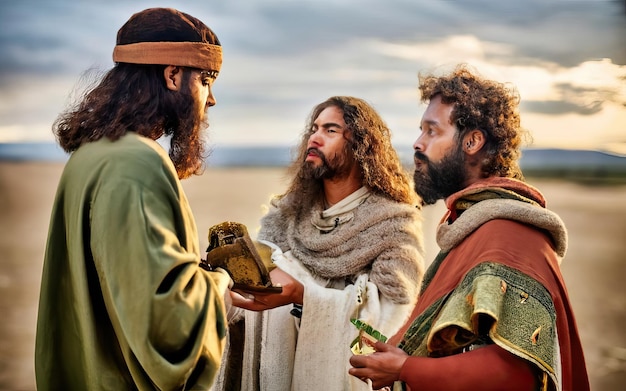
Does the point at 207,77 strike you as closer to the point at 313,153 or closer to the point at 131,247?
the point at 131,247

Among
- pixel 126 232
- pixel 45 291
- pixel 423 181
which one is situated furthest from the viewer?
pixel 423 181

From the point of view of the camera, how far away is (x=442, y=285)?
9.12 feet

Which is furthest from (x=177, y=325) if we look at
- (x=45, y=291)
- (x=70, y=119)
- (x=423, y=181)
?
(x=423, y=181)

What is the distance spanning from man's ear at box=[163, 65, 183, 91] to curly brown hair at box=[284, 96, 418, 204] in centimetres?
139

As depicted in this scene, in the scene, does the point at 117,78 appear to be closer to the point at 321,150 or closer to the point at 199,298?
the point at 199,298

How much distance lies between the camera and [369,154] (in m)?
4.04

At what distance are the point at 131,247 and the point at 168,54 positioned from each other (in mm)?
695

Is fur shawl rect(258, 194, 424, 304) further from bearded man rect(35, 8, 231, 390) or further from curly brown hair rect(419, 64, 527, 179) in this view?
bearded man rect(35, 8, 231, 390)

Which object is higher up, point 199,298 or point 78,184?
point 78,184

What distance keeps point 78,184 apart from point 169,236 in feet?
1.06

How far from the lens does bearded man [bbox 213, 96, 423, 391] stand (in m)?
3.76

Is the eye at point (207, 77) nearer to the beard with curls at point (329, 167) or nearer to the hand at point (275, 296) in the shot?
the hand at point (275, 296)

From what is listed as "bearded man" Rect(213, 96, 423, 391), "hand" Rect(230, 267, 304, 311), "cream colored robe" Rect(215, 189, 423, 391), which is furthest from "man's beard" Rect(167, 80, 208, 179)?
"cream colored robe" Rect(215, 189, 423, 391)

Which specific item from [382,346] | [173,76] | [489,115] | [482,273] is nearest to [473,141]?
[489,115]
